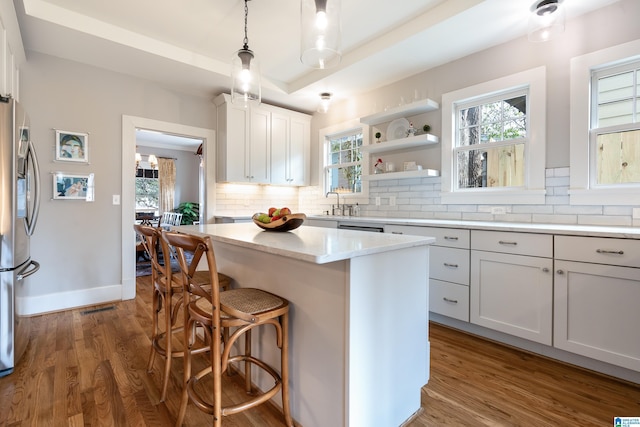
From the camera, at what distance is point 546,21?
2.05 meters

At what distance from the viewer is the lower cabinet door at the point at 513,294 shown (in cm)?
208

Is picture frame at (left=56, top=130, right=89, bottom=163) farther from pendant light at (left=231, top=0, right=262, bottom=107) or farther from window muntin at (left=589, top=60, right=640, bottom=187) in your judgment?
window muntin at (left=589, top=60, right=640, bottom=187)

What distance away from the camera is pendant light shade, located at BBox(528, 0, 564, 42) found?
2.00 m

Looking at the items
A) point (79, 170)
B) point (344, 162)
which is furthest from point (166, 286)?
point (344, 162)

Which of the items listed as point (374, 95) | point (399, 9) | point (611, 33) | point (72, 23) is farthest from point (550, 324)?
point (72, 23)

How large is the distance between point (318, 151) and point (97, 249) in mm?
3168

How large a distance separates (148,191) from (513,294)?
861cm

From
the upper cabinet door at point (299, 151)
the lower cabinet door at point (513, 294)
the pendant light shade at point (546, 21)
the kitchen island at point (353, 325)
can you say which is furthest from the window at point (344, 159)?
Result: the kitchen island at point (353, 325)

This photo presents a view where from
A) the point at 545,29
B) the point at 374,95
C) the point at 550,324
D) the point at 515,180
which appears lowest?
the point at 550,324

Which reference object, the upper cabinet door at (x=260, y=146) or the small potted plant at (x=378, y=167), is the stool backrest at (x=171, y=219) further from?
the small potted plant at (x=378, y=167)

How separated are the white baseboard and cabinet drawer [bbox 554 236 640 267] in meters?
4.17

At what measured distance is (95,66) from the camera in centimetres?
333

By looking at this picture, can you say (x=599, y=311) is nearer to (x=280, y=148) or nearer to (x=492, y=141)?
(x=492, y=141)

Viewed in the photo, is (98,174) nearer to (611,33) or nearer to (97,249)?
(97,249)
